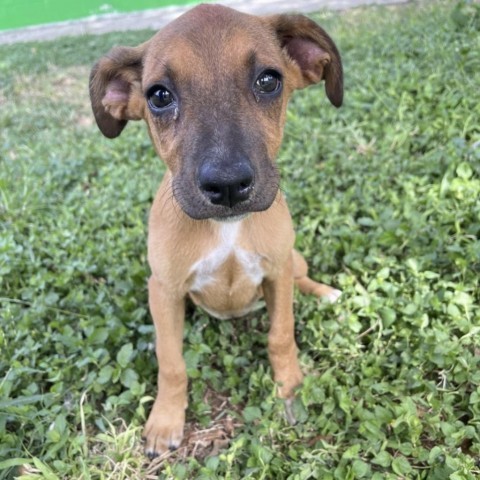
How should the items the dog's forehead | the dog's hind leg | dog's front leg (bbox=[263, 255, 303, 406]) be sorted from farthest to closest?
1. the dog's hind leg
2. dog's front leg (bbox=[263, 255, 303, 406])
3. the dog's forehead

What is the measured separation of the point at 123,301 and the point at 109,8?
49.7 ft

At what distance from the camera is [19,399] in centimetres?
281

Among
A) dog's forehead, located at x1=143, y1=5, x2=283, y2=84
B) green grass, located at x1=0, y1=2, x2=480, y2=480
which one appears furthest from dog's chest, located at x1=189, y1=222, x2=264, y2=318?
dog's forehead, located at x1=143, y1=5, x2=283, y2=84

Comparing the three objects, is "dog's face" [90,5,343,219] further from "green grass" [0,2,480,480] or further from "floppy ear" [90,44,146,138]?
"green grass" [0,2,480,480]

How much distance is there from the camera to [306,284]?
3.67 m

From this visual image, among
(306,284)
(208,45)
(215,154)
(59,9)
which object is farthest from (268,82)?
(59,9)

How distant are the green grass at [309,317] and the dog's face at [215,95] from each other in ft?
3.96

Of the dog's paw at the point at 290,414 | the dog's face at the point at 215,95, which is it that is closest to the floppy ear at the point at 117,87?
the dog's face at the point at 215,95

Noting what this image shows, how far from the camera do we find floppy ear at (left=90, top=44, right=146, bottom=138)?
282 cm

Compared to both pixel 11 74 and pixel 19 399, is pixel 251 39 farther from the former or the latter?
pixel 11 74

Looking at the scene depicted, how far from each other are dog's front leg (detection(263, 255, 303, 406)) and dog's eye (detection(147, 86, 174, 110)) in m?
1.11

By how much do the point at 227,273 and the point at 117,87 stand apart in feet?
4.05

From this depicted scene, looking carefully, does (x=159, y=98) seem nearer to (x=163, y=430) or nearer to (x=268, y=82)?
(x=268, y=82)

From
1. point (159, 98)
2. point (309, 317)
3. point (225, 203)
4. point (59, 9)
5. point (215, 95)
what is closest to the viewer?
point (225, 203)
